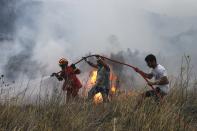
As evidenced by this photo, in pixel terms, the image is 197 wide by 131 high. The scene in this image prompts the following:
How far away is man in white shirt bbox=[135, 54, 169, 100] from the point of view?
1038cm

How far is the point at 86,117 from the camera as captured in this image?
7227 mm

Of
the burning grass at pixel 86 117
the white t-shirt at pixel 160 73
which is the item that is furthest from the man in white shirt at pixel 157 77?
the burning grass at pixel 86 117

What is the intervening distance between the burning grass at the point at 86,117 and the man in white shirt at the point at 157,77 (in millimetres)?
1912

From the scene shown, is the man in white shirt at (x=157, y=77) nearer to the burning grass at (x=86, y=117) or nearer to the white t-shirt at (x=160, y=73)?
the white t-shirt at (x=160, y=73)

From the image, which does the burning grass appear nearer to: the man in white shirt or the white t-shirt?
the man in white shirt

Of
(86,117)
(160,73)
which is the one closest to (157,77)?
(160,73)

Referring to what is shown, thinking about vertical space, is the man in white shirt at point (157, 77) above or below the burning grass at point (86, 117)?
above

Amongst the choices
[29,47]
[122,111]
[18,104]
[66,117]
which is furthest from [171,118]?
[29,47]

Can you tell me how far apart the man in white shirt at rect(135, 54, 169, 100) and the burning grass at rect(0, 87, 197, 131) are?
191cm

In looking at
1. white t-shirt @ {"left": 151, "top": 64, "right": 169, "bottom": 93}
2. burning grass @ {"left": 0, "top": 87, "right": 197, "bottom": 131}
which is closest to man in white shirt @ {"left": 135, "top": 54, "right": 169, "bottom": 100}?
white t-shirt @ {"left": 151, "top": 64, "right": 169, "bottom": 93}

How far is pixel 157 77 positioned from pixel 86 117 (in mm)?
3968

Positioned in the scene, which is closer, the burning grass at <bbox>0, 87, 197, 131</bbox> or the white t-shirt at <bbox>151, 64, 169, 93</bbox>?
the burning grass at <bbox>0, 87, 197, 131</bbox>

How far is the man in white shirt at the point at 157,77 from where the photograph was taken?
34.0ft

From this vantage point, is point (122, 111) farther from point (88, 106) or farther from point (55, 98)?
point (55, 98)
